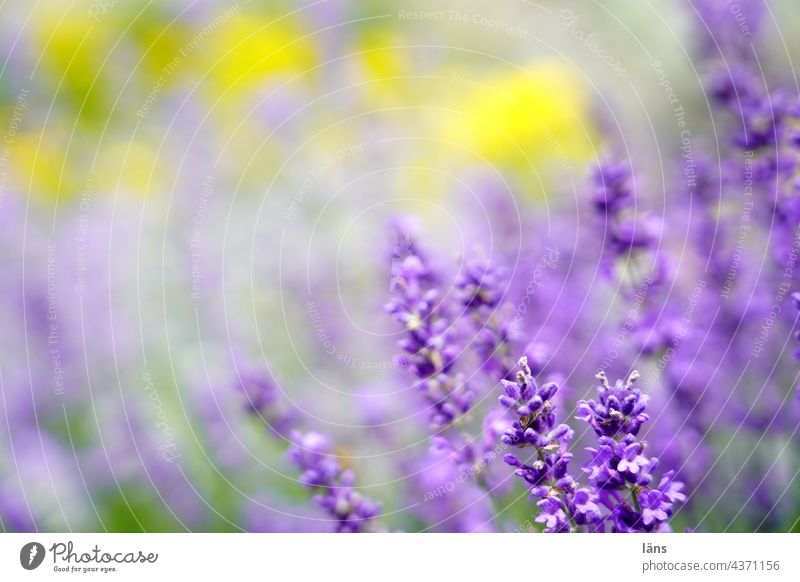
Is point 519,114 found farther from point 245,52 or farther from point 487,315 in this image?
point 487,315

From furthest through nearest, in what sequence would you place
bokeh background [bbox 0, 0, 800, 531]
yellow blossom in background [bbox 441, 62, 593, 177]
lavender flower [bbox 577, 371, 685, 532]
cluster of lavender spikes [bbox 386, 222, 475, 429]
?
yellow blossom in background [bbox 441, 62, 593, 177], bokeh background [bbox 0, 0, 800, 531], cluster of lavender spikes [bbox 386, 222, 475, 429], lavender flower [bbox 577, 371, 685, 532]

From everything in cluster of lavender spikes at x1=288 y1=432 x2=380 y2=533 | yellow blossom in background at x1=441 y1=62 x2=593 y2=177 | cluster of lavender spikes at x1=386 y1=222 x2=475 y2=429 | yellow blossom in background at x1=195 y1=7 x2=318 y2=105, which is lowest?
cluster of lavender spikes at x1=288 y1=432 x2=380 y2=533

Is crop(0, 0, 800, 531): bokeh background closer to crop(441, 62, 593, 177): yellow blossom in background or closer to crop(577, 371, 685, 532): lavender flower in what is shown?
crop(441, 62, 593, 177): yellow blossom in background

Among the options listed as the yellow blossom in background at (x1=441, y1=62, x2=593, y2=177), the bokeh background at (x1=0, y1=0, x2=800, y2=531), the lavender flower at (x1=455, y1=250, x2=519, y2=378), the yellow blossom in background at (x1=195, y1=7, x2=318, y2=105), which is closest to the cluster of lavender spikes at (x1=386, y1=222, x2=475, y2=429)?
the lavender flower at (x1=455, y1=250, x2=519, y2=378)

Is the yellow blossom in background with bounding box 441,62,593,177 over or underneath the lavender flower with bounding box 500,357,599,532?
over
